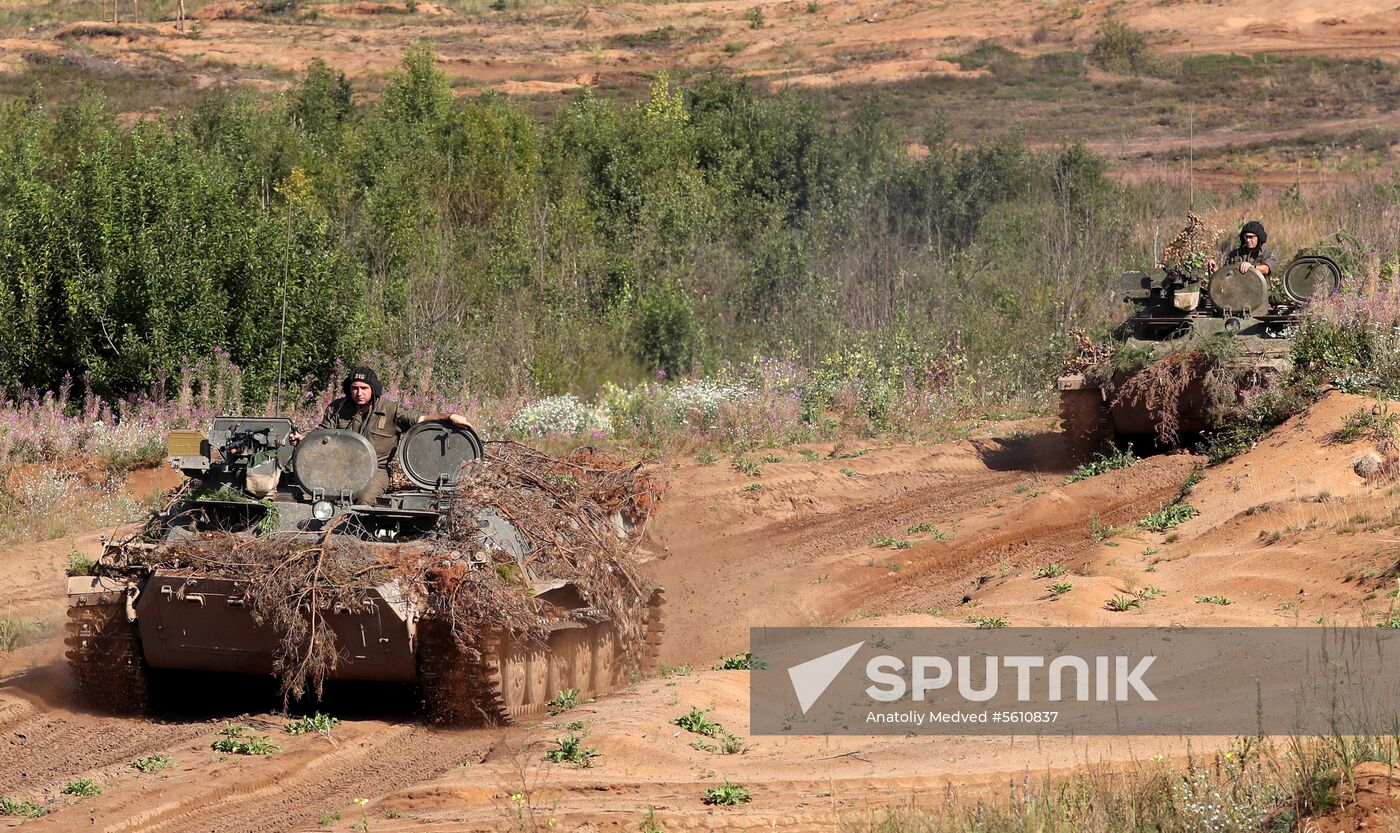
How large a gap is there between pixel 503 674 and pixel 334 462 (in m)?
1.80

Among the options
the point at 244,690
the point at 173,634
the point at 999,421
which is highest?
the point at 173,634

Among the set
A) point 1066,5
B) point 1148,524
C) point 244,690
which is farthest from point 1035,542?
point 1066,5

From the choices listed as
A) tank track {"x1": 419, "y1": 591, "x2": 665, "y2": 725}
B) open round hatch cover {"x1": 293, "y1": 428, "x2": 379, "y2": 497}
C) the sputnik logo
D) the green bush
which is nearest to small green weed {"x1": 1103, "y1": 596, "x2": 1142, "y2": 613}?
the sputnik logo

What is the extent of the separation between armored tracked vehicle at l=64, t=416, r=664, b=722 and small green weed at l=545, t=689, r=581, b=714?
0.03 meters

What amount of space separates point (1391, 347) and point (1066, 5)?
166ft

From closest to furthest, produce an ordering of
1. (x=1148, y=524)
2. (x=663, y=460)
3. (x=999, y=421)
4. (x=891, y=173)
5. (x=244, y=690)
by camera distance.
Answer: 1. (x=244, y=690)
2. (x=1148, y=524)
3. (x=663, y=460)
4. (x=999, y=421)
5. (x=891, y=173)

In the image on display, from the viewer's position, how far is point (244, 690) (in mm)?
11109

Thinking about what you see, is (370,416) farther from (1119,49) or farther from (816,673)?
(1119,49)

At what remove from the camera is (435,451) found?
445 inches

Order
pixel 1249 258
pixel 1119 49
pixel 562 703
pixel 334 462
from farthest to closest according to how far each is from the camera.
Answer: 1. pixel 1119 49
2. pixel 1249 258
3. pixel 334 462
4. pixel 562 703

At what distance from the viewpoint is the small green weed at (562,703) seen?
10.4m

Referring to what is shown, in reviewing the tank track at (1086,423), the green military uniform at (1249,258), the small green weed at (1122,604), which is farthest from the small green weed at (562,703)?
the green military uniform at (1249,258)

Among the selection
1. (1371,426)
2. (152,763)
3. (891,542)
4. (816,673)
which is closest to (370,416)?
(152,763)

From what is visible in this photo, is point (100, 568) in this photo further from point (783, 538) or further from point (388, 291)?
point (388, 291)
